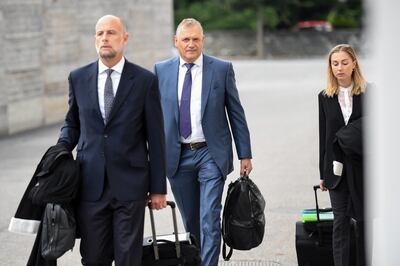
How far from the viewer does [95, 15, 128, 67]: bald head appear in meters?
5.95

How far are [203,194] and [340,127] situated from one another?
3.39ft

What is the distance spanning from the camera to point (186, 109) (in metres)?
7.16

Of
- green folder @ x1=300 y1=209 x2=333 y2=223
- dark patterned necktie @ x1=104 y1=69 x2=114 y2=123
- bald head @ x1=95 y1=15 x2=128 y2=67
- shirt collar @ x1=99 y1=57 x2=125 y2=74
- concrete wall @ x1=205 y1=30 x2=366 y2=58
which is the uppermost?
bald head @ x1=95 y1=15 x2=128 y2=67

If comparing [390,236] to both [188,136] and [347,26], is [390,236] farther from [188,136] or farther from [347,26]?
[347,26]

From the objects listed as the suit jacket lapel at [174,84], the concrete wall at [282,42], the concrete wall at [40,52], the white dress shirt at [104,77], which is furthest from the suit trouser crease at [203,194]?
the concrete wall at [282,42]

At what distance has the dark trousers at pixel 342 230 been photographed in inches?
265

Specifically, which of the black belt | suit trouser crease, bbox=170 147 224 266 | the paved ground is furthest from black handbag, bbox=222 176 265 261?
the paved ground

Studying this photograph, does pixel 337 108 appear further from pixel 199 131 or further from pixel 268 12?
pixel 268 12

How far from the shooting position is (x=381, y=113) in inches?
97.5

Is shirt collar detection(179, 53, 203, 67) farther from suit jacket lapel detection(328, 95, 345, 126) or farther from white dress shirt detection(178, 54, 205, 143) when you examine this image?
suit jacket lapel detection(328, 95, 345, 126)

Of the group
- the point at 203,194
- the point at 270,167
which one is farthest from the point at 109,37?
the point at 270,167

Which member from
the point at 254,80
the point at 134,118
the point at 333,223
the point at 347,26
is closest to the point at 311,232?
the point at 333,223

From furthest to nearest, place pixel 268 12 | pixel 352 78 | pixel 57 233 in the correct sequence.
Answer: pixel 268 12 → pixel 352 78 → pixel 57 233

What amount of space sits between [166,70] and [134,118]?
1.26 m
